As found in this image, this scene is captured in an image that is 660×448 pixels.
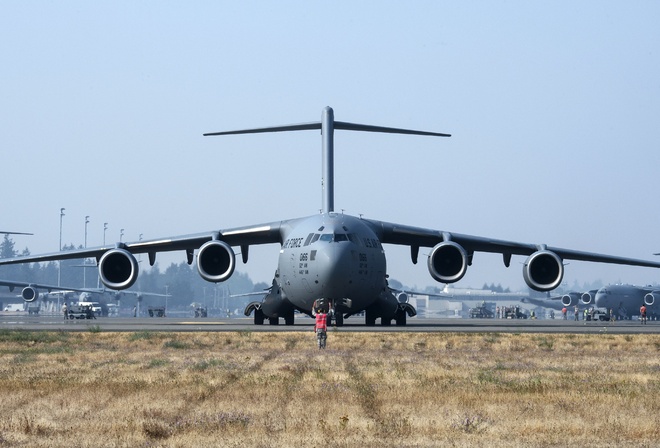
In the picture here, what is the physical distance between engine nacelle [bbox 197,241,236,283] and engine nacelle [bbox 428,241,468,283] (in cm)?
643

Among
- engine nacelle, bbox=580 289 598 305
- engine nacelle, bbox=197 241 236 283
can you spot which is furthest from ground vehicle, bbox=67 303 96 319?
engine nacelle, bbox=580 289 598 305

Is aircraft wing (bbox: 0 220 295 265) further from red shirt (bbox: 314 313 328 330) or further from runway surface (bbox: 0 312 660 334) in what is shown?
red shirt (bbox: 314 313 328 330)

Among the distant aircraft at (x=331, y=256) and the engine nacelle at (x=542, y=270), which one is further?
the engine nacelle at (x=542, y=270)

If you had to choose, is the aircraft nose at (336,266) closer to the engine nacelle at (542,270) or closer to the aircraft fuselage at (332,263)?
the aircraft fuselage at (332,263)

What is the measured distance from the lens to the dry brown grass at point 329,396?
1002 centimetres

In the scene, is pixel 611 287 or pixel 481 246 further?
pixel 611 287

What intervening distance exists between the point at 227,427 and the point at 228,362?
850cm

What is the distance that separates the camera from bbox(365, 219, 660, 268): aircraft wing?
124ft

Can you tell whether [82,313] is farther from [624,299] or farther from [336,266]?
[336,266]

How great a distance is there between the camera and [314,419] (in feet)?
36.3

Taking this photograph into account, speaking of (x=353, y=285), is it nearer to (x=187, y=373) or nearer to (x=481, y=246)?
(x=481, y=246)

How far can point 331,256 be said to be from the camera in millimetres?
33156

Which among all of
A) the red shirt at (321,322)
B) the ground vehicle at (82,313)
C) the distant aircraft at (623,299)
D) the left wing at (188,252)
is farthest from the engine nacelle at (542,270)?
the distant aircraft at (623,299)

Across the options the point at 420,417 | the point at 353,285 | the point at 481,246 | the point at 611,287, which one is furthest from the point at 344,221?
the point at 611,287
